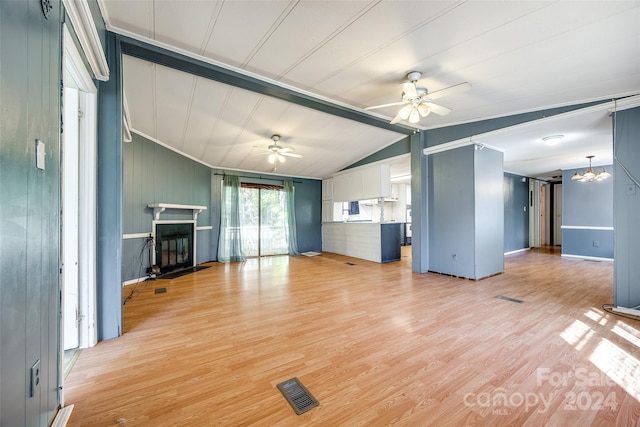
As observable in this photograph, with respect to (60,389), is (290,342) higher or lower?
lower

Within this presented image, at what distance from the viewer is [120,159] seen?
2312mm

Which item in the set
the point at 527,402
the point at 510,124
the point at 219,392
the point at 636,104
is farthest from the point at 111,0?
the point at 636,104

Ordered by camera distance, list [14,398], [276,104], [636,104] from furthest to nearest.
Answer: [276,104]
[636,104]
[14,398]

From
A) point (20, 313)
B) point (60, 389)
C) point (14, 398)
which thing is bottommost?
point (60, 389)

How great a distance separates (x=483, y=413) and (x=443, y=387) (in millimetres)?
249

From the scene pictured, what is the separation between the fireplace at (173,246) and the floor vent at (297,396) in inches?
164

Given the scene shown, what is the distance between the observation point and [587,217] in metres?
6.41

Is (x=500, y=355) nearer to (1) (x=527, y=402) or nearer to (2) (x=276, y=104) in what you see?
(1) (x=527, y=402)

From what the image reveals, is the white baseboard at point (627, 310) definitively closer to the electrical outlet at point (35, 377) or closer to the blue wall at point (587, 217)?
the blue wall at point (587, 217)

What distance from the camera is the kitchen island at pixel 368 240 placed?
6184 mm

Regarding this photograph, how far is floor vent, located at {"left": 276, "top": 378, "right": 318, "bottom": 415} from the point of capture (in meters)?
1.47

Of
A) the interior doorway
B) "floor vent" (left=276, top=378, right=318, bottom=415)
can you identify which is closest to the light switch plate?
the interior doorway

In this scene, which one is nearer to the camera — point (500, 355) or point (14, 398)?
point (14, 398)

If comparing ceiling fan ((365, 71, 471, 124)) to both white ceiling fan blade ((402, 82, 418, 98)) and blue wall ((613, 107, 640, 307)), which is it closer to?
white ceiling fan blade ((402, 82, 418, 98))
